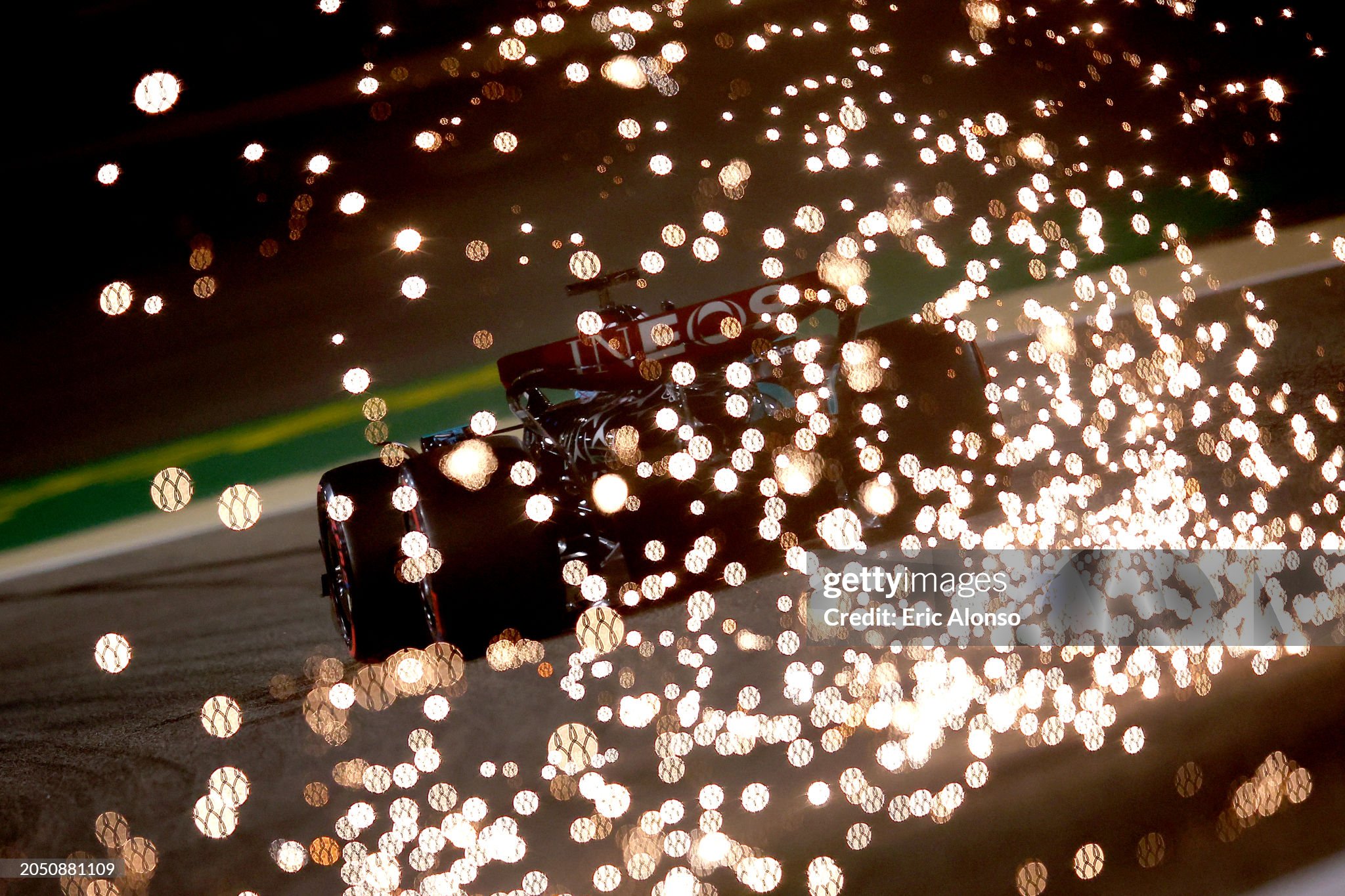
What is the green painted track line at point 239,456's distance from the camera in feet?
1.74

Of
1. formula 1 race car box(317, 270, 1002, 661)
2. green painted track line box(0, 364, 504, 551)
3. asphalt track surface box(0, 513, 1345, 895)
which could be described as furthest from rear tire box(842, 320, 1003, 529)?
green painted track line box(0, 364, 504, 551)

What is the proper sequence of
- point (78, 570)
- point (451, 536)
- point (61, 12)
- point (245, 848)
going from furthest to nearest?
point (78, 570) → point (61, 12) → point (245, 848) → point (451, 536)

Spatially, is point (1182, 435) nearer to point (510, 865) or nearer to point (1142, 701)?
point (1142, 701)

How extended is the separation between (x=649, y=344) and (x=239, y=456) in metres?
0.40

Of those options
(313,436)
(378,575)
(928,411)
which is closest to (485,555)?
(378,575)

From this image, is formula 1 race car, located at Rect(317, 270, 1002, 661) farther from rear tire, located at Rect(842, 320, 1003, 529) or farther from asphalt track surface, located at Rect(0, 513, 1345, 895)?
asphalt track surface, located at Rect(0, 513, 1345, 895)

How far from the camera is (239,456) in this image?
64 centimetres

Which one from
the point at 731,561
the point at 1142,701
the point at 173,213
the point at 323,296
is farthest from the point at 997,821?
the point at 173,213

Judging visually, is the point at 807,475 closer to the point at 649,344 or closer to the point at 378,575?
the point at 649,344

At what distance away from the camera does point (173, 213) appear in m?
0.67

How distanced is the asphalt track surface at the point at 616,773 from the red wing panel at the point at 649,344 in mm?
219

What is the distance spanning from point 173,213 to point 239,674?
17.4 inches

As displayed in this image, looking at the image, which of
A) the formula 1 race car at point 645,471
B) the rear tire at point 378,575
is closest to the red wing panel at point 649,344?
the formula 1 race car at point 645,471

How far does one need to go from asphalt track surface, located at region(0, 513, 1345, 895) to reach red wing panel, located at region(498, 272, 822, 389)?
0.72 ft
